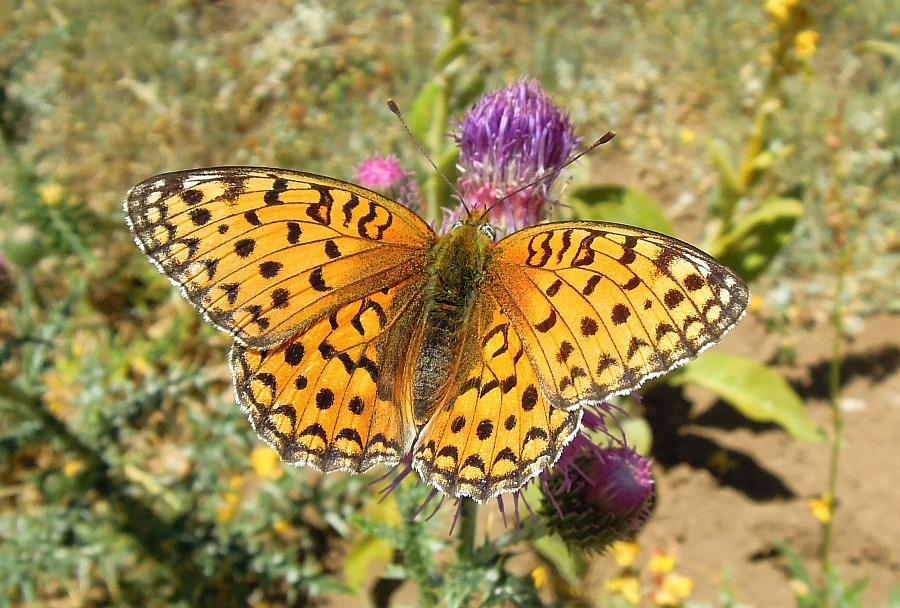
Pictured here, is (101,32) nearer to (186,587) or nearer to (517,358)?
(186,587)

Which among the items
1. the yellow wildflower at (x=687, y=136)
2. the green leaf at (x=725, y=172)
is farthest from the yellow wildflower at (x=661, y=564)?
the yellow wildflower at (x=687, y=136)

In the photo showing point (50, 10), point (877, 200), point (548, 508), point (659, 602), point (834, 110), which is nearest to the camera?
point (548, 508)

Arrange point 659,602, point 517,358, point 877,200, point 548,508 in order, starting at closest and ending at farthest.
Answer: point 517,358 < point 548,508 < point 659,602 < point 877,200

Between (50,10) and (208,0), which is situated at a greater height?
(50,10)

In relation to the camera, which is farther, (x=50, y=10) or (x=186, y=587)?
(x=50, y=10)

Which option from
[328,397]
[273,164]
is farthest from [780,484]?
[273,164]

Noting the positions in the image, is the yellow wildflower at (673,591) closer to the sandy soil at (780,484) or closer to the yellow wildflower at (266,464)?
the sandy soil at (780,484)

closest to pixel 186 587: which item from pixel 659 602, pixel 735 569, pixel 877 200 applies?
pixel 659 602
